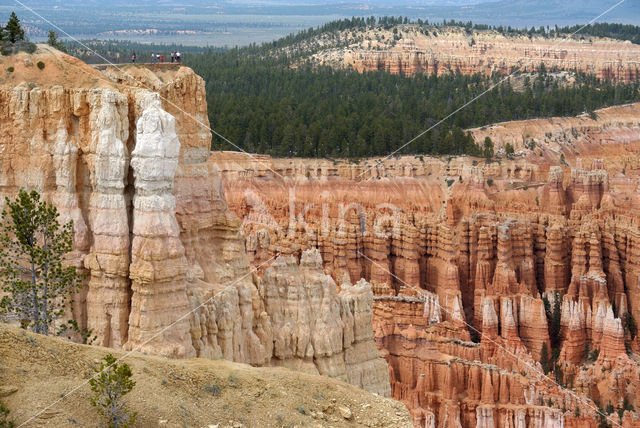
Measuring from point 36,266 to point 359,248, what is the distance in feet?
127

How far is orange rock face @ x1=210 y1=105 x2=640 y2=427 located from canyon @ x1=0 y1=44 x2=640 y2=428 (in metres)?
0.13

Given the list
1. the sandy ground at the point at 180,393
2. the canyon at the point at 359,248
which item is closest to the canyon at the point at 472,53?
the canyon at the point at 359,248

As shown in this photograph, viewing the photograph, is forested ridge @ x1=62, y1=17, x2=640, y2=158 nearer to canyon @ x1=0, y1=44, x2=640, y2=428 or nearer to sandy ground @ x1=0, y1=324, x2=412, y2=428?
canyon @ x1=0, y1=44, x2=640, y2=428

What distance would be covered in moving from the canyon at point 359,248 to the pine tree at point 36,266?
1.64 ft

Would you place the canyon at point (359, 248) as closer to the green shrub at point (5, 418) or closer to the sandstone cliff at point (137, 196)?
the sandstone cliff at point (137, 196)

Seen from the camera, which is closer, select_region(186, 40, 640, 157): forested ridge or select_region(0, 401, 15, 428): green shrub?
Answer: select_region(0, 401, 15, 428): green shrub

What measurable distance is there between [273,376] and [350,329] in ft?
27.4

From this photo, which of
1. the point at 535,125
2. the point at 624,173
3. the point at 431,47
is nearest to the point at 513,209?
the point at 624,173

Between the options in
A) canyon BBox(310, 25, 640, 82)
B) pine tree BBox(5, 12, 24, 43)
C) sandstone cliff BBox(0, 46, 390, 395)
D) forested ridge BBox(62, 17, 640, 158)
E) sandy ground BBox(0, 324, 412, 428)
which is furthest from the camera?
canyon BBox(310, 25, 640, 82)

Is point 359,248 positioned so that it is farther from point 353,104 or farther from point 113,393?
point 113,393

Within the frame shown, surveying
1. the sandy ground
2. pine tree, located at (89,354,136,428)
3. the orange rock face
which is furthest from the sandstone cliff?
the orange rock face

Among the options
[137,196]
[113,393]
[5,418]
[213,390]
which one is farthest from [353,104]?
[5,418]

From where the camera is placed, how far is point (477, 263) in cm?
6312

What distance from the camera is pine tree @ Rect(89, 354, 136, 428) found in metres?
19.1
